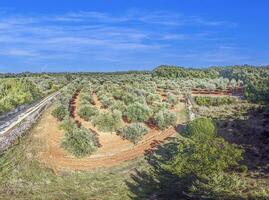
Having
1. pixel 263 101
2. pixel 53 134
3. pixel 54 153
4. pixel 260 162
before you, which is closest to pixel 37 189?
pixel 54 153

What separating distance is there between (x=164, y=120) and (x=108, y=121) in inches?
257

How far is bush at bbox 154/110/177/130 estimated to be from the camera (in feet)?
161

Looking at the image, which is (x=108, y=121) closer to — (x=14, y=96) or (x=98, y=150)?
(x=98, y=150)

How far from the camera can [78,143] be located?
126 ft

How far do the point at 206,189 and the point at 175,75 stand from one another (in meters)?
146

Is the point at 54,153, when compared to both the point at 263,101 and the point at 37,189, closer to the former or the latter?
the point at 37,189

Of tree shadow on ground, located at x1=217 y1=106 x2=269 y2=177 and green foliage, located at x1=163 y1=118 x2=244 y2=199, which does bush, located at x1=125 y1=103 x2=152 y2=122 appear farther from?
green foliage, located at x1=163 y1=118 x2=244 y2=199

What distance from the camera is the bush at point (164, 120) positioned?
49.0m

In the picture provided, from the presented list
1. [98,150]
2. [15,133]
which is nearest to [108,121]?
[98,150]

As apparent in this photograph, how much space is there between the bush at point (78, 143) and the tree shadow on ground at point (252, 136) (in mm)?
12138

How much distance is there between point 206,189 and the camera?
25.7 m

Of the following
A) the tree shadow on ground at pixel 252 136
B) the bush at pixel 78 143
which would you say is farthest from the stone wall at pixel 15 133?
the tree shadow on ground at pixel 252 136

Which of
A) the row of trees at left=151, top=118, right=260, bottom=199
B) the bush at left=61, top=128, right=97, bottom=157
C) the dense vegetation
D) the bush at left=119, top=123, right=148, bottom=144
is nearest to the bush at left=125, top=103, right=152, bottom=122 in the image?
the dense vegetation

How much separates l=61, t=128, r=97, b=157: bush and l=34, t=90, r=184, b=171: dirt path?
43 cm
